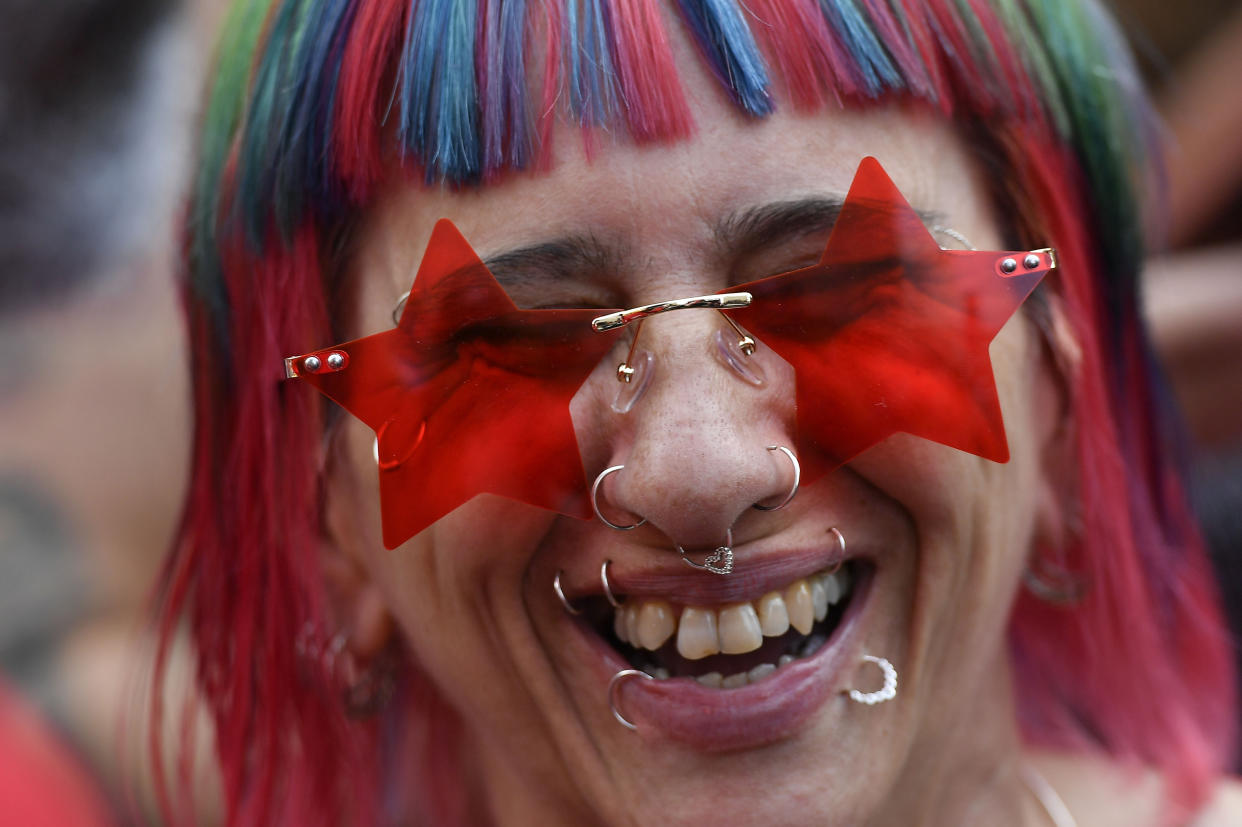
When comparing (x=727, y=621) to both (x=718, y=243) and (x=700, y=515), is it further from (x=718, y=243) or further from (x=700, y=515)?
(x=718, y=243)

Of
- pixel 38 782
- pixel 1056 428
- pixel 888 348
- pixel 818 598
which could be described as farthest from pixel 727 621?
pixel 38 782

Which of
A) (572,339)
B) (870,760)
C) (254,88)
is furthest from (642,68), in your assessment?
(870,760)

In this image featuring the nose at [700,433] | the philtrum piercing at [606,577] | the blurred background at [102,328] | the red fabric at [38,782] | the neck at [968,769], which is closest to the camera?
the nose at [700,433]

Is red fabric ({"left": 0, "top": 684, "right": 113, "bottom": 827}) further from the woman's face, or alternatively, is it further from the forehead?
the forehead

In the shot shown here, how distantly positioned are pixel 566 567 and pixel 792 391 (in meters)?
0.32

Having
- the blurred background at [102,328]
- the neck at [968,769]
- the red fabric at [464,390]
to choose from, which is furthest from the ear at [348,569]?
the blurred background at [102,328]

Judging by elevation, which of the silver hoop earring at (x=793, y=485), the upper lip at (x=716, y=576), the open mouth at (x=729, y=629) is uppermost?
the silver hoop earring at (x=793, y=485)

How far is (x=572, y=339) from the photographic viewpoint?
126 centimetres

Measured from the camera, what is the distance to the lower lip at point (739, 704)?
1.30 metres

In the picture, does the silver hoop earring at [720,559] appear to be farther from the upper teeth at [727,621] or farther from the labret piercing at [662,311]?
the labret piercing at [662,311]

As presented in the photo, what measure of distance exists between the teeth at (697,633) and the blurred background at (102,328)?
5.67 feet

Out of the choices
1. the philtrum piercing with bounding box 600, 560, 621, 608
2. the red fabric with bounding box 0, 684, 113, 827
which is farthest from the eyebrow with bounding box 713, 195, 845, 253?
the red fabric with bounding box 0, 684, 113, 827

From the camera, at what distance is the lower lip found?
1299 mm

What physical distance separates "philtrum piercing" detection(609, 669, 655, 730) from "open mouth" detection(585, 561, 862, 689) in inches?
1.3
